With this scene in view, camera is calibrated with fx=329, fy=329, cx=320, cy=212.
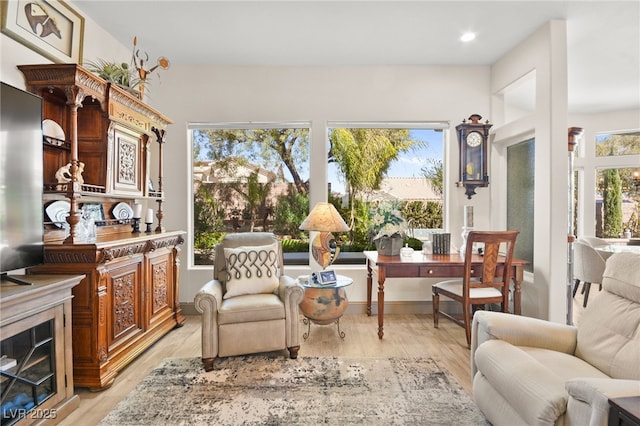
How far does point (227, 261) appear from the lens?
9.58 feet

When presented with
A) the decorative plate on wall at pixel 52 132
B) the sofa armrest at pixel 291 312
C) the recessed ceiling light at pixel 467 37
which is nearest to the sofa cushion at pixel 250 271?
the sofa armrest at pixel 291 312

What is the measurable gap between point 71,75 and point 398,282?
3624mm

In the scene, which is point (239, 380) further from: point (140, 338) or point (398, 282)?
point (398, 282)

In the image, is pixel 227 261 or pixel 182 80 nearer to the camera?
pixel 227 261

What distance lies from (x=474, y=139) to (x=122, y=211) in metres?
3.90

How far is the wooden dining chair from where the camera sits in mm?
2916

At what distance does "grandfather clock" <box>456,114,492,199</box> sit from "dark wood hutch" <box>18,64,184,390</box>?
3.29 meters

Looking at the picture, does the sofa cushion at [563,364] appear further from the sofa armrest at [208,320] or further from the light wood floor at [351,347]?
the sofa armrest at [208,320]

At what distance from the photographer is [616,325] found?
5.53ft

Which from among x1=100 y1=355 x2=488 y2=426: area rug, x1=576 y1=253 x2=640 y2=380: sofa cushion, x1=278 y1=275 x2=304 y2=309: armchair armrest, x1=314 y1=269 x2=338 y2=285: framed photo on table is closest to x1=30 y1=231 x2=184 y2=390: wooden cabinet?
x1=100 y1=355 x2=488 y2=426: area rug

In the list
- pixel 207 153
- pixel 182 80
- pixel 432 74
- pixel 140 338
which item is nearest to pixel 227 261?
pixel 140 338

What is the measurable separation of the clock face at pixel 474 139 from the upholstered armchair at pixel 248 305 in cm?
260

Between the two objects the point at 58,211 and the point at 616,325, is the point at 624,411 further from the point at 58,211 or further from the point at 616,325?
the point at 58,211

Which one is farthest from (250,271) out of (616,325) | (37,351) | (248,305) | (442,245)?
(616,325)
